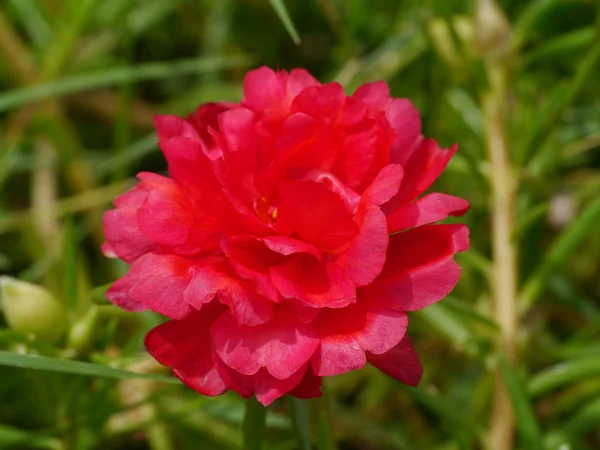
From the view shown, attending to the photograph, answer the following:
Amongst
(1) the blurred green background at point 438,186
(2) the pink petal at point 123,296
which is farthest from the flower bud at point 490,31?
(2) the pink petal at point 123,296

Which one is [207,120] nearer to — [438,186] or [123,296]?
[123,296]

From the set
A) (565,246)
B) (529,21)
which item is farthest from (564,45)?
(565,246)

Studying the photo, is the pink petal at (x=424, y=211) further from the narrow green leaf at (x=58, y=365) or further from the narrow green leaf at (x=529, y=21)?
the narrow green leaf at (x=529, y=21)

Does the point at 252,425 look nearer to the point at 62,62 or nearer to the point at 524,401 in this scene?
the point at 524,401

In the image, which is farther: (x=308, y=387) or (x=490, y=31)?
(x=490, y=31)

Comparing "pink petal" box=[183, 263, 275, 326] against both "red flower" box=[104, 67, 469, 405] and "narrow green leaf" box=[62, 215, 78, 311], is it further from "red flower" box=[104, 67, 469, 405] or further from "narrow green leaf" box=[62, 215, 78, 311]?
"narrow green leaf" box=[62, 215, 78, 311]

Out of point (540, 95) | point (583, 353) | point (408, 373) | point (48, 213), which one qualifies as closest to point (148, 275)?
point (408, 373)
